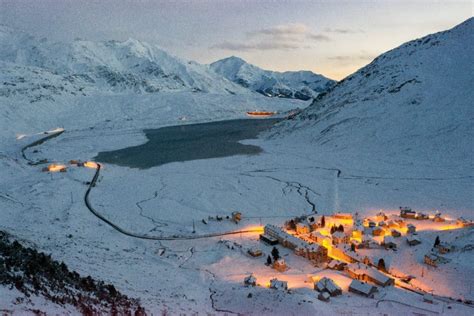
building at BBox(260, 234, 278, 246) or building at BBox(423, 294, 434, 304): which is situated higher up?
building at BBox(260, 234, 278, 246)

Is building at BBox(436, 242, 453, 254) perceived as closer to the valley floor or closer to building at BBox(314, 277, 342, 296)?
the valley floor

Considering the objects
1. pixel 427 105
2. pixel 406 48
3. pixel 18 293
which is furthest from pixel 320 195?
pixel 406 48

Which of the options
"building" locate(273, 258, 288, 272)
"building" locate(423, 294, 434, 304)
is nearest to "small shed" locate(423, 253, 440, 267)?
"building" locate(423, 294, 434, 304)

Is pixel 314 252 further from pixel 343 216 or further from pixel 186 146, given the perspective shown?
pixel 186 146

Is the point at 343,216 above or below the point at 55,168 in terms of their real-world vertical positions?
below

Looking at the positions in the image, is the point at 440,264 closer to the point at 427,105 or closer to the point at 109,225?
the point at 109,225

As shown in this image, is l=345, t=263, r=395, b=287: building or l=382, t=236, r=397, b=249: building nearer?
l=345, t=263, r=395, b=287: building

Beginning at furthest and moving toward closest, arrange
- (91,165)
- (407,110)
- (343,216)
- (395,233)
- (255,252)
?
(407,110) < (91,165) < (343,216) < (395,233) < (255,252)

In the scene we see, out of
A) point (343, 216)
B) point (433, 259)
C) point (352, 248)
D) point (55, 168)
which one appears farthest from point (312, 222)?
point (55, 168)
